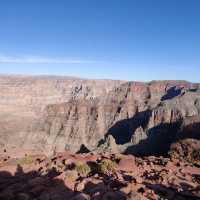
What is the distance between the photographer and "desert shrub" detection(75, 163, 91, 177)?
19770 millimetres

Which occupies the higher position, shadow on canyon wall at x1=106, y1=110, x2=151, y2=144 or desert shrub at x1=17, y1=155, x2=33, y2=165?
desert shrub at x1=17, y1=155, x2=33, y2=165

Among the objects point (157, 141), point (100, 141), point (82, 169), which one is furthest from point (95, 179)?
point (100, 141)

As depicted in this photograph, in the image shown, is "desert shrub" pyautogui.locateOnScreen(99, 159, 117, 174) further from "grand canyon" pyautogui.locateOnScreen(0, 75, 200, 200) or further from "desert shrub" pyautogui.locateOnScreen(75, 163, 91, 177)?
"desert shrub" pyautogui.locateOnScreen(75, 163, 91, 177)

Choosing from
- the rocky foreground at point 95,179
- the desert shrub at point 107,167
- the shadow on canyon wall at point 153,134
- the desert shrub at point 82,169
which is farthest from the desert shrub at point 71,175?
the shadow on canyon wall at point 153,134

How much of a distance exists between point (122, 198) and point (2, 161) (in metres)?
10.3

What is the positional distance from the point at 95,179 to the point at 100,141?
61063 mm

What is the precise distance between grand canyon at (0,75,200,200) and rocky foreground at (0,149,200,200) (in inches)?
1.6

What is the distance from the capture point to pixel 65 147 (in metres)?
75.3

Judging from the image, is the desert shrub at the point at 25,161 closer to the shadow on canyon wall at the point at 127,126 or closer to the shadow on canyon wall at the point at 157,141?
the shadow on canyon wall at the point at 157,141

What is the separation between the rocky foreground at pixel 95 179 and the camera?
53.1 ft

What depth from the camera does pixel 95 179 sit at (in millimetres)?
18047

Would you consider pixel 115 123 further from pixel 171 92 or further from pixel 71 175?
pixel 71 175

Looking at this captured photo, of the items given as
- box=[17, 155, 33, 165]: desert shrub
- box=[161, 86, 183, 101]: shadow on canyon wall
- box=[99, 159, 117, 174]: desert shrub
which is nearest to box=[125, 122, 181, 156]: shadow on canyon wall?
box=[161, 86, 183, 101]: shadow on canyon wall

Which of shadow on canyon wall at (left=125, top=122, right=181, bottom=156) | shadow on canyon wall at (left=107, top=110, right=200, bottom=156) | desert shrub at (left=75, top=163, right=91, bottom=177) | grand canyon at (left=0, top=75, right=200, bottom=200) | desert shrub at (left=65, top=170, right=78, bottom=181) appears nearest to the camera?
grand canyon at (left=0, top=75, right=200, bottom=200)
